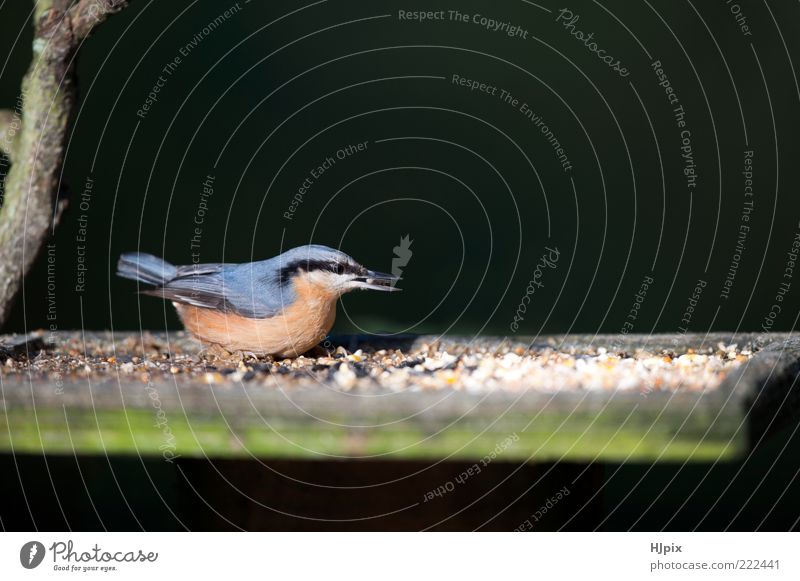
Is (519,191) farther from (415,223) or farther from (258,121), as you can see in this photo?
(258,121)

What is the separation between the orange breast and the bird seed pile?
0.05 m

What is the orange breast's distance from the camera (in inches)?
99.1

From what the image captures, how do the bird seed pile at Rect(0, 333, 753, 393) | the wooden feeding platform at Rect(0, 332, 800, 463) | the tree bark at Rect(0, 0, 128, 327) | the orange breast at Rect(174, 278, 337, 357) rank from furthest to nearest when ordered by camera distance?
the orange breast at Rect(174, 278, 337, 357)
the tree bark at Rect(0, 0, 128, 327)
the bird seed pile at Rect(0, 333, 753, 393)
the wooden feeding platform at Rect(0, 332, 800, 463)

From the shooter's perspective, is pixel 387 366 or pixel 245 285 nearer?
pixel 387 366

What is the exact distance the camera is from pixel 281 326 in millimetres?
2512

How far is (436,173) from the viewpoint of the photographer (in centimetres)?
437

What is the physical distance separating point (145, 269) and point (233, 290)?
399mm

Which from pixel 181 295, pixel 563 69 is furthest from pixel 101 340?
pixel 563 69

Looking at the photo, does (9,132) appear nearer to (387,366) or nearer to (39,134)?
(39,134)

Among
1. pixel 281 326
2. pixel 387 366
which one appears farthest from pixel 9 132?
pixel 387 366

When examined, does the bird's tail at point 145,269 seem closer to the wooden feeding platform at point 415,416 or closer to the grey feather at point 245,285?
the grey feather at point 245,285

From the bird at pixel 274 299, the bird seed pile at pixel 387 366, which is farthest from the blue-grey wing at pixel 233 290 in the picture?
the bird seed pile at pixel 387 366

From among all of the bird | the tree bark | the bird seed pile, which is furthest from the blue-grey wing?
the tree bark

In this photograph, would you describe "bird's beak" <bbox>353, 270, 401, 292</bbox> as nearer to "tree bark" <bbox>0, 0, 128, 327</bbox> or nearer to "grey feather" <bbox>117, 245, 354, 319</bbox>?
"grey feather" <bbox>117, 245, 354, 319</bbox>
